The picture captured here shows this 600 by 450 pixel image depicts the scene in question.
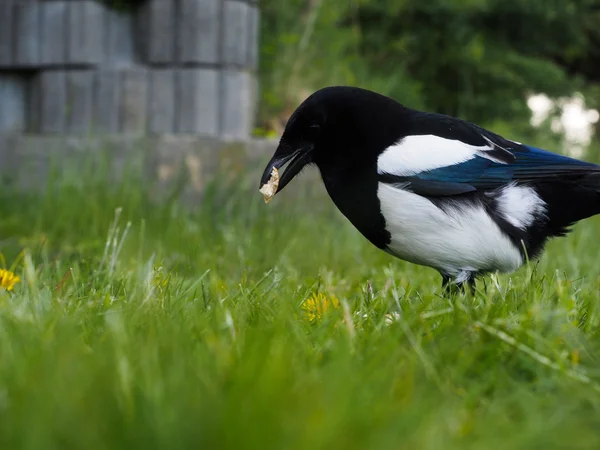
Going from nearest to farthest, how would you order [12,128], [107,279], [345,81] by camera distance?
[107,279], [12,128], [345,81]

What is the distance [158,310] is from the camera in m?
1.93

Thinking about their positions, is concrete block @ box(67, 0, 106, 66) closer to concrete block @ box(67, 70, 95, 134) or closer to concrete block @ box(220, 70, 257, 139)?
concrete block @ box(67, 70, 95, 134)

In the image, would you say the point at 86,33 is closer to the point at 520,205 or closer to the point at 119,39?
the point at 119,39

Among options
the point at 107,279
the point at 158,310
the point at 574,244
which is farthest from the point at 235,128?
the point at 158,310

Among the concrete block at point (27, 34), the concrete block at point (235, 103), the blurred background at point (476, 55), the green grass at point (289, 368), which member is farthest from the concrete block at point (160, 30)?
the green grass at point (289, 368)

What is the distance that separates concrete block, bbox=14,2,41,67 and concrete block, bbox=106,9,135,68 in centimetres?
42

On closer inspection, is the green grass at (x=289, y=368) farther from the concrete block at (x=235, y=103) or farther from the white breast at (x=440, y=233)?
the concrete block at (x=235, y=103)

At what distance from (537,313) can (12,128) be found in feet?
13.7

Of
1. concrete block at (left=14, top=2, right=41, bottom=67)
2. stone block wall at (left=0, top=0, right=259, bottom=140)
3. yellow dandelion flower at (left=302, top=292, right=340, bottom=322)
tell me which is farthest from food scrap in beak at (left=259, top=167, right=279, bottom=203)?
concrete block at (left=14, top=2, right=41, bottom=67)

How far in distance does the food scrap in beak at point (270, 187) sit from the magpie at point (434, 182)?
1 centimetres

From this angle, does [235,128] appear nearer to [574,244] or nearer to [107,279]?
[574,244]

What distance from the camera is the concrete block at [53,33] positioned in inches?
195

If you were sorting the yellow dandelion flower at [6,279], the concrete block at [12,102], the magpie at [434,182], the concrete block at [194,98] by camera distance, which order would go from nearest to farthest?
the yellow dandelion flower at [6,279] < the magpie at [434,182] < the concrete block at [194,98] < the concrete block at [12,102]

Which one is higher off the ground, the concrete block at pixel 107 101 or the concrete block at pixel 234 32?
the concrete block at pixel 234 32
